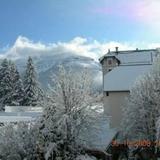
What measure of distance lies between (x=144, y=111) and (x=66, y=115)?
23.1ft

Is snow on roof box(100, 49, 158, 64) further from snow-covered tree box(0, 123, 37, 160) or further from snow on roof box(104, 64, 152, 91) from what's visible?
snow-covered tree box(0, 123, 37, 160)

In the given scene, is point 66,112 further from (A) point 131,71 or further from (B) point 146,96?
(A) point 131,71

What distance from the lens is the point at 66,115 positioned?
20484mm

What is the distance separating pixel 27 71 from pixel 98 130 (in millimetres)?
36143

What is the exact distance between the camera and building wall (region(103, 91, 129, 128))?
112 feet

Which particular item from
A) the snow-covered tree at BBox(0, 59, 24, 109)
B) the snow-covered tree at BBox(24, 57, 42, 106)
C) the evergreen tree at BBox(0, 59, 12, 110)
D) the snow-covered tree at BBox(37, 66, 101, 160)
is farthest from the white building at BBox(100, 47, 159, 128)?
the evergreen tree at BBox(0, 59, 12, 110)

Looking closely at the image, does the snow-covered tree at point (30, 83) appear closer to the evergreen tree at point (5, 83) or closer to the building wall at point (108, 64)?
the evergreen tree at point (5, 83)

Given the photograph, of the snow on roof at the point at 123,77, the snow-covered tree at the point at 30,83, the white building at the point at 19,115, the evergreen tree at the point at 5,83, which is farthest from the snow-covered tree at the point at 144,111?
the evergreen tree at the point at 5,83

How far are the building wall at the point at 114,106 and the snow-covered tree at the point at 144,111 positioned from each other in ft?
24.9

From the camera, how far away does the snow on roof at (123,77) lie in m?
34.3

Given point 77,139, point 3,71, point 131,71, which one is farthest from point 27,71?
point 77,139

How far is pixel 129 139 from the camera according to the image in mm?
26125

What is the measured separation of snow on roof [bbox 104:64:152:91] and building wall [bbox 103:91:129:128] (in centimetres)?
61

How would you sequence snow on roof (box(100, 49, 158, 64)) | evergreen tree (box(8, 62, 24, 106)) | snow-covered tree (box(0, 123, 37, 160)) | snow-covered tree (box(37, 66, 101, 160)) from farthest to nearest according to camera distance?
snow on roof (box(100, 49, 158, 64)), evergreen tree (box(8, 62, 24, 106)), snow-covered tree (box(37, 66, 101, 160)), snow-covered tree (box(0, 123, 37, 160))
